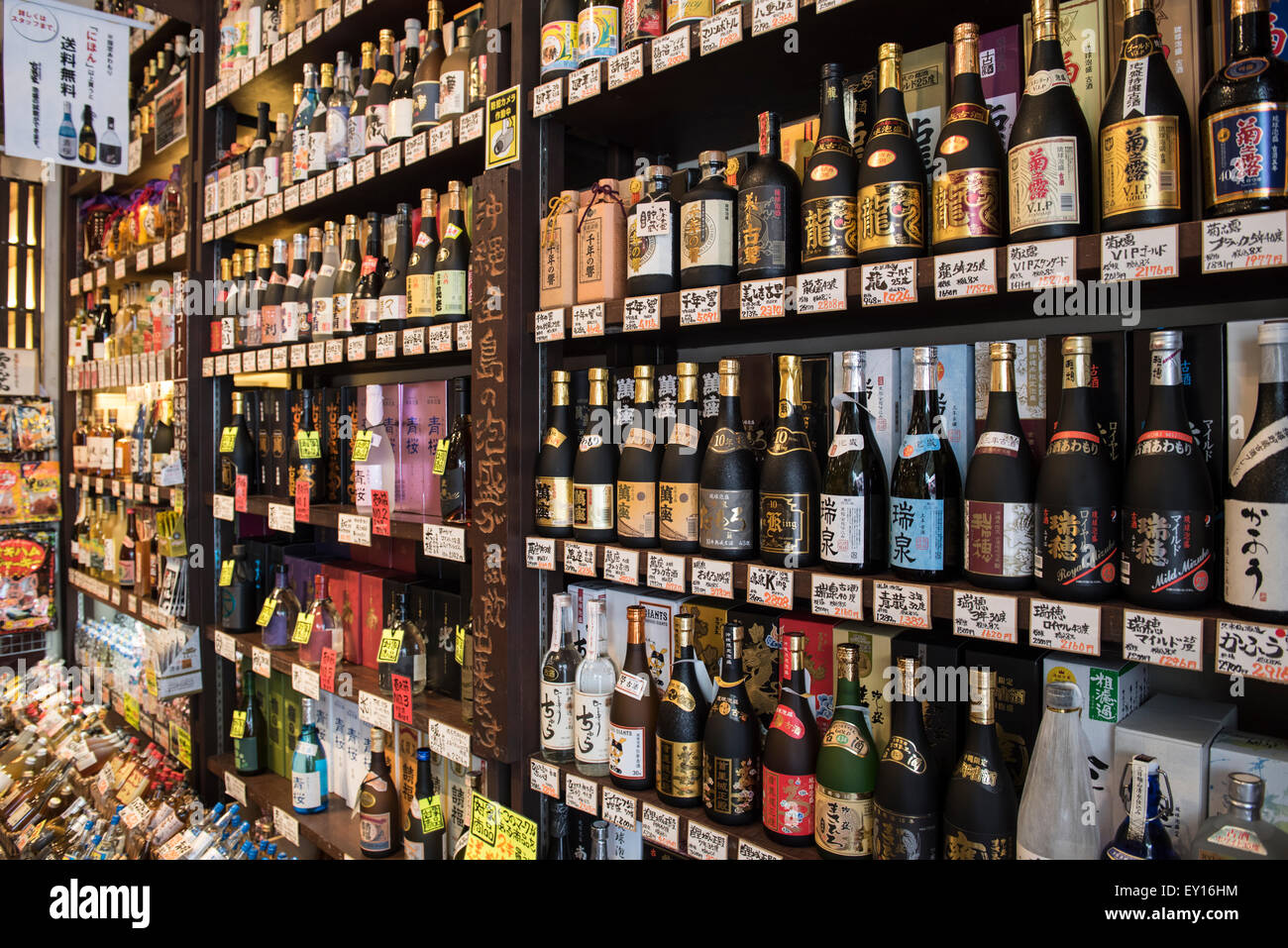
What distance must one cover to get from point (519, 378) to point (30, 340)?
14.2 feet

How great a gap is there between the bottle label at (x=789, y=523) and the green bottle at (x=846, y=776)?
0.19 meters

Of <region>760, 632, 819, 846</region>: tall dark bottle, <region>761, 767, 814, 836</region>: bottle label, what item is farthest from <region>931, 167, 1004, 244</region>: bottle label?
<region>761, 767, 814, 836</region>: bottle label

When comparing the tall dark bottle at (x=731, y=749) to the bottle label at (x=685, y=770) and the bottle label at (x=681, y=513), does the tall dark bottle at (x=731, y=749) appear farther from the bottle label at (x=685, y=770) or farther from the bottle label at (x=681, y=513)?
the bottle label at (x=681, y=513)

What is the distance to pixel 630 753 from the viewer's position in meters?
1.62

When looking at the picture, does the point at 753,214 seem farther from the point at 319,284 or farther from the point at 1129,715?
the point at 319,284

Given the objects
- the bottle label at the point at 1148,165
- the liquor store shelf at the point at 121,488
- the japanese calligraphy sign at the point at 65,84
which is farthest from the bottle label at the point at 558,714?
the japanese calligraphy sign at the point at 65,84

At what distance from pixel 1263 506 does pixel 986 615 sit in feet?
1.19

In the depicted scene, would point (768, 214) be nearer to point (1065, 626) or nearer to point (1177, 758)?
point (1065, 626)

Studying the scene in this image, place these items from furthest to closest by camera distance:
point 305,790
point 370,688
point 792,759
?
point 305,790, point 370,688, point 792,759

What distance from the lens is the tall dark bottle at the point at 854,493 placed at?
133 cm

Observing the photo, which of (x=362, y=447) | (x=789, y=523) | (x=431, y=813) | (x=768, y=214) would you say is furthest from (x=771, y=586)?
(x=362, y=447)

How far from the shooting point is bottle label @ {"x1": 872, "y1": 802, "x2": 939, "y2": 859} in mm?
1252

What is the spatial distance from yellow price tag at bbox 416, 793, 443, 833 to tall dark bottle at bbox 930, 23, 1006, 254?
185 centimetres

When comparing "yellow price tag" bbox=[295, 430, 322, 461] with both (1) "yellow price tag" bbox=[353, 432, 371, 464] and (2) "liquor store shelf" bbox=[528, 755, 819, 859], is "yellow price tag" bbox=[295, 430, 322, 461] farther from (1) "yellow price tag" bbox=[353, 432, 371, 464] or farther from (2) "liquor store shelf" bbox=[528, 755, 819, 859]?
(2) "liquor store shelf" bbox=[528, 755, 819, 859]
